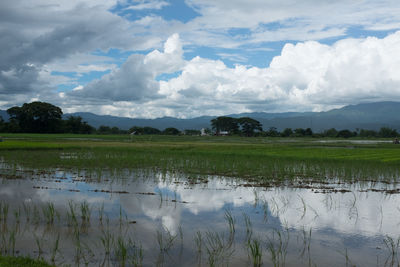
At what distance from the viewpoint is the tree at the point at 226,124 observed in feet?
358

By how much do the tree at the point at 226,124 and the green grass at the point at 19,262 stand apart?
10447cm

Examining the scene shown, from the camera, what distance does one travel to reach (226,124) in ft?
364

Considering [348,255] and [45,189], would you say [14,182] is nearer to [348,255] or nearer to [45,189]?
[45,189]

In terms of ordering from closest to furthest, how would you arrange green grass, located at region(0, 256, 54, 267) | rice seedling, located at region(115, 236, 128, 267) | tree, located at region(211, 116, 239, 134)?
green grass, located at region(0, 256, 54, 267) → rice seedling, located at region(115, 236, 128, 267) → tree, located at region(211, 116, 239, 134)

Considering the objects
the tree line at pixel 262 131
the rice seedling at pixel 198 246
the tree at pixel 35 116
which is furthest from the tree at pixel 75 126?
the rice seedling at pixel 198 246

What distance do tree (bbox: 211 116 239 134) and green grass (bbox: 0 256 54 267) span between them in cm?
10447

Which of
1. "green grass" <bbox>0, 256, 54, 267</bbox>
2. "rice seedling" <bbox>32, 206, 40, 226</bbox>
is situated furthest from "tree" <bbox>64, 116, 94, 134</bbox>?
"green grass" <bbox>0, 256, 54, 267</bbox>

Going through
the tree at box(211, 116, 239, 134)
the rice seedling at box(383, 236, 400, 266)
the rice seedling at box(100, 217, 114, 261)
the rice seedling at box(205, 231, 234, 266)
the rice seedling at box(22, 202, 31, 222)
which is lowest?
the rice seedling at box(383, 236, 400, 266)

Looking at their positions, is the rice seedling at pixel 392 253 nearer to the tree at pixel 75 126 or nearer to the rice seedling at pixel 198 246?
the rice seedling at pixel 198 246

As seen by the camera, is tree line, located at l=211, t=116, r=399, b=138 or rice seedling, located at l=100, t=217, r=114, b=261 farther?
tree line, located at l=211, t=116, r=399, b=138

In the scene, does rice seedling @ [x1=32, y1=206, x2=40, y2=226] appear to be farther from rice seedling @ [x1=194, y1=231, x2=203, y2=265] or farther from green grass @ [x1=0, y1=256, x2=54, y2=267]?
rice seedling @ [x1=194, y1=231, x2=203, y2=265]

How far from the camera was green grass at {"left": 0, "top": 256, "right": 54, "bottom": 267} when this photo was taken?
188 inches

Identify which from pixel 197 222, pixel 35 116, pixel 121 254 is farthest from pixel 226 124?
pixel 121 254

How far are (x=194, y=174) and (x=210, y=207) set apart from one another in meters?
5.73
